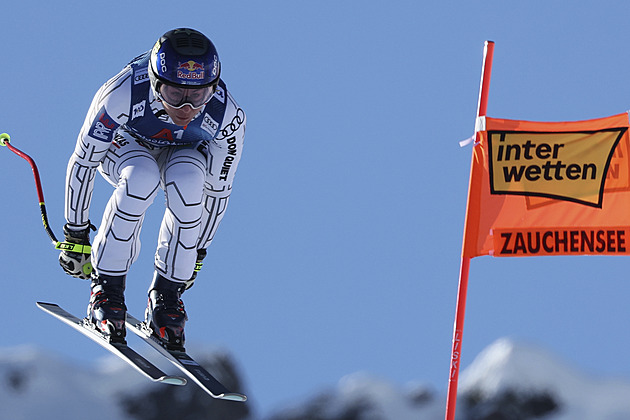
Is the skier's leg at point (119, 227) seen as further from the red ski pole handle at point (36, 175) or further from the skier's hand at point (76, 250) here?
the red ski pole handle at point (36, 175)

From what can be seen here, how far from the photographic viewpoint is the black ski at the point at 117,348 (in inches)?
307

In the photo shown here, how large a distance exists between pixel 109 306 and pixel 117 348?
1.17 feet

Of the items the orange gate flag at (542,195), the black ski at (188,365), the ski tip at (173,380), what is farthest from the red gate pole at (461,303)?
the ski tip at (173,380)

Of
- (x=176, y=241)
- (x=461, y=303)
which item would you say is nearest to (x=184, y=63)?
(x=176, y=241)

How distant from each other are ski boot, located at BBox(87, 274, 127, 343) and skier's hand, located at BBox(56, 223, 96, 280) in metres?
0.24

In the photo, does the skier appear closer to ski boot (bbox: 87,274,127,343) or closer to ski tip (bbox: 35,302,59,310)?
ski boot (bbox: 87,274,127,343)

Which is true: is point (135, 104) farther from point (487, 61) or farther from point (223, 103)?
point (487, 61)

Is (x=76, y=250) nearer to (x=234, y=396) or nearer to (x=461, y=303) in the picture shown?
(x=234, y=396)

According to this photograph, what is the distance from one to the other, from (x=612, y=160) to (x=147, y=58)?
4934 millimetres

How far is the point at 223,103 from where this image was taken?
8.45 metres

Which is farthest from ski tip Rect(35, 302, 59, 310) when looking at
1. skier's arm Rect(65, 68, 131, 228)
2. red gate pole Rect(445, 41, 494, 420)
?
red gate pole Rect(445, 41, 494, 420)

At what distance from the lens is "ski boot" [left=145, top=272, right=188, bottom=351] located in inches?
343

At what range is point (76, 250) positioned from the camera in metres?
8.79

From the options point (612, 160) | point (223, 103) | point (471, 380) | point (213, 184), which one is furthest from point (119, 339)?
point (471, 380)
